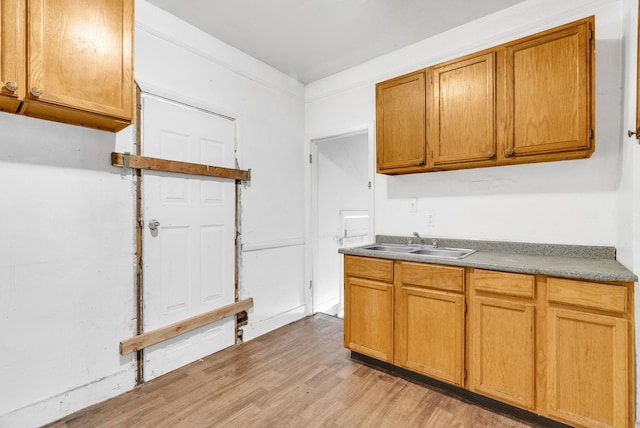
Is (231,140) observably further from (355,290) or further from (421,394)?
(421,394)

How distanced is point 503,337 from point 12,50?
2929 millimetres

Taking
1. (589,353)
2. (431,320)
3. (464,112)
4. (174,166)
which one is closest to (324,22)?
(464,112)

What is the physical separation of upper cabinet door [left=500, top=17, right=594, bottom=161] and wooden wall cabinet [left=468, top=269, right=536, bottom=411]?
843 millimetres

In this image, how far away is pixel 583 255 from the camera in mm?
1984

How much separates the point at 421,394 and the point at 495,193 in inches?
60.9

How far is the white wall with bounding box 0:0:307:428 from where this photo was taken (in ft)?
5.49

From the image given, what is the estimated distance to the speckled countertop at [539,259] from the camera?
1.56 m

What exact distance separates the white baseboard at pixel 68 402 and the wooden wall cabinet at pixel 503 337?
2.27 metres

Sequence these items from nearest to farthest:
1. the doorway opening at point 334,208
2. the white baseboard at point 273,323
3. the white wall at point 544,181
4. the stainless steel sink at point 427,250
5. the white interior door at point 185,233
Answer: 1. the white wall at point 544,181
2. the white interior door at point 185,233
3. the stainless steel sink at point 427,250
4. the white baseboard at point 273,323
5. the doorway opening at point 334,208

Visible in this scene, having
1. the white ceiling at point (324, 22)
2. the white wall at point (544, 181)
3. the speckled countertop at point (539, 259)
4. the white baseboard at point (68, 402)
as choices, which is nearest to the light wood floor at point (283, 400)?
the white baseboard at point (68, 402)

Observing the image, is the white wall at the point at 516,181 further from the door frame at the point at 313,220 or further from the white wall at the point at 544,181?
the door frame at the point at 313,220

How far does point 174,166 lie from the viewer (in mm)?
2303

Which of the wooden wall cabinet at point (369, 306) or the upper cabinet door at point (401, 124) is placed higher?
the upper cabinet door at point (401, 124)

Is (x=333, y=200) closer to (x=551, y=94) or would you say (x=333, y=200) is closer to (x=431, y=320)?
(x=431, y=320)
